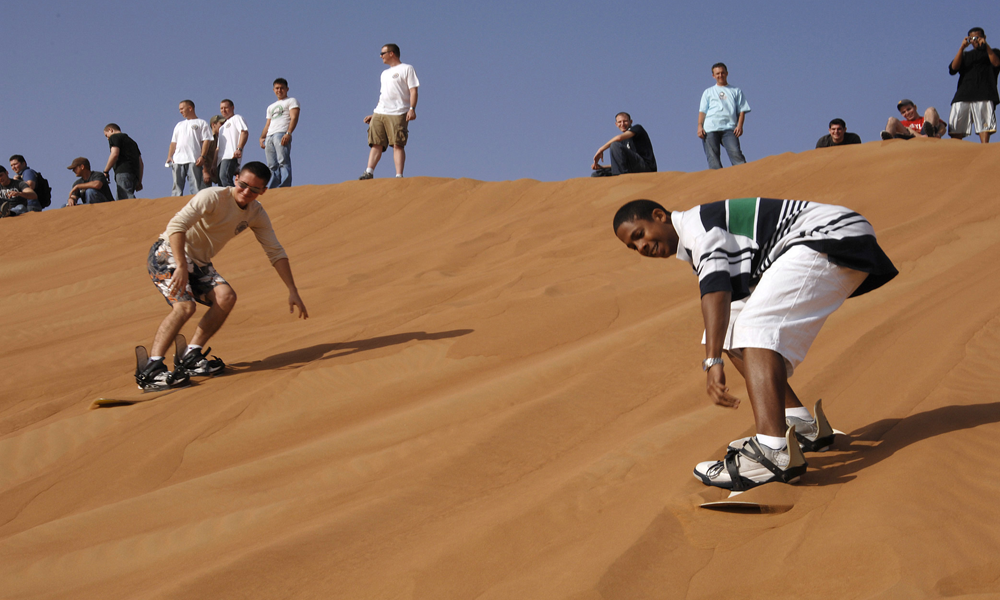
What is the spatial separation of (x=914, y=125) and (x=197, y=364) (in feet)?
31.0

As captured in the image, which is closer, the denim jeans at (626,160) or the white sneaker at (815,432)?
the white sneaker at (815,432)

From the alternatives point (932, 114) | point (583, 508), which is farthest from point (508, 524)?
point (932, 114)

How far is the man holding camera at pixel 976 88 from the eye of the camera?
384 inches

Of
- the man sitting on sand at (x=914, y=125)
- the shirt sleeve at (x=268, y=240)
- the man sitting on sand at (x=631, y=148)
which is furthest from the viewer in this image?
the man sitting on sand at (x=631, y=148)

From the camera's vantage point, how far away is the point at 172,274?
6078mm

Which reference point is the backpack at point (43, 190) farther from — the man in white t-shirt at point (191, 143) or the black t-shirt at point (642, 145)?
the black t-shirt at point (642, 145)

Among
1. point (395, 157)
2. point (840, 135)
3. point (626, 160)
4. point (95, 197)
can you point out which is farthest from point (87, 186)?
point (840, 135)

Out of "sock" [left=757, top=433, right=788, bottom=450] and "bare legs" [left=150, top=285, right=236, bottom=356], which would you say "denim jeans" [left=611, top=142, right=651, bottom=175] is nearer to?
"bare legs" [left=150, top=285, right=236, bottom=356]

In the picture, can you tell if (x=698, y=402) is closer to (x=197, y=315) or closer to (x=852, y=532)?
(x=852, y=532)

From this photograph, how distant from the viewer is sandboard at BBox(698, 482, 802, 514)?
119 inches

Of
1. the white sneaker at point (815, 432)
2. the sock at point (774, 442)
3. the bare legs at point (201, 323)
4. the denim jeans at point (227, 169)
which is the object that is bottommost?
the white sneaker at point (815, 432)

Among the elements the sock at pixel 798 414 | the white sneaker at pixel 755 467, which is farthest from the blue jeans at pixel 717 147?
the white sneaker at pixel 755 467

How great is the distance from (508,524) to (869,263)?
1.72 metres

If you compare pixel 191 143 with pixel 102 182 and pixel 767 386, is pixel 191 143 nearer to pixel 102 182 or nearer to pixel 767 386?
pixel 102 182
